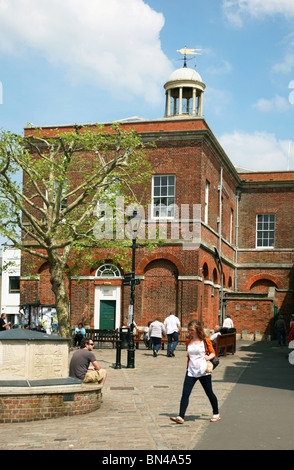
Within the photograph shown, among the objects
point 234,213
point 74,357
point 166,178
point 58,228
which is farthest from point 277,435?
point 234,213

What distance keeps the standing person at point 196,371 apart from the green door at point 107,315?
20.2 m

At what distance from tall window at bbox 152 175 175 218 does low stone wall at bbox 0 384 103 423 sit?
768 inches

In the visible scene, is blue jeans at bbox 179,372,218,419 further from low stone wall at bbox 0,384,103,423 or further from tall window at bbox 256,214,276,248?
tall window at bbox 256,214,276,248

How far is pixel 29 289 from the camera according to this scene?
30359 mm

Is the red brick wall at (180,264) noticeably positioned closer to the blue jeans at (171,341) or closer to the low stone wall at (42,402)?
the blue jeans at (171,341)

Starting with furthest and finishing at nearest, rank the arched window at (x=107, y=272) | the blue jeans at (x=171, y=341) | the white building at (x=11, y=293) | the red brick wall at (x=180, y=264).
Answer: the white building at (x=11, y=293)
the arched window at (x=107, y=272)
the red brick wall at (x=180, y=264)
the blue jeans at (x=171, y=341)

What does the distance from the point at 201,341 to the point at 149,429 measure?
5.05ft

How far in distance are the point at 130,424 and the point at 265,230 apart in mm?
31907

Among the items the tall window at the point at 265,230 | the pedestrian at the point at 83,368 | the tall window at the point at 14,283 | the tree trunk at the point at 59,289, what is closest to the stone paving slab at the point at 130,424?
the pedestrian at the point at 83,368

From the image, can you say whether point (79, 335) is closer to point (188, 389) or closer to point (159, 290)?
point (159, 290)

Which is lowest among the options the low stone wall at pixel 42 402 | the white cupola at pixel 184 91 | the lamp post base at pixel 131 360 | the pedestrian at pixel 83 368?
the lamp post base at pixel 131 360

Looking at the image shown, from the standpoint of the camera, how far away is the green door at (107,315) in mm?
29281

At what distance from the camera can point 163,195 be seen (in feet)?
95.7

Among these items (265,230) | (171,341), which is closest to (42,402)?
(171,341)
